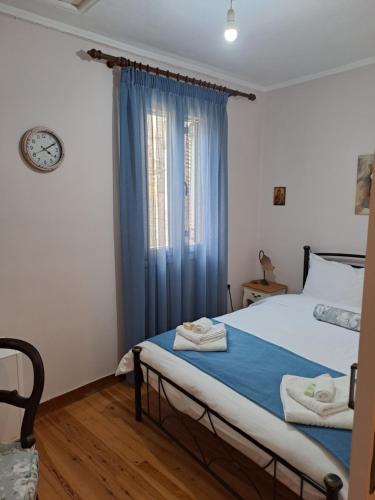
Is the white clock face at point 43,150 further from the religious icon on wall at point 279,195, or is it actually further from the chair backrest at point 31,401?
the religious icon on wall at point 279,195

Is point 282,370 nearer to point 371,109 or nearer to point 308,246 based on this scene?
point 308,246

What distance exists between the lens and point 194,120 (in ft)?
10.0

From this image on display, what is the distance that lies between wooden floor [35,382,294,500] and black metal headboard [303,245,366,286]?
6.74ft

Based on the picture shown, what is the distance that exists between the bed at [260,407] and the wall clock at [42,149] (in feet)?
4.52

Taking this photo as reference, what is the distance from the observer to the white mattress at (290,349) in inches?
54.7

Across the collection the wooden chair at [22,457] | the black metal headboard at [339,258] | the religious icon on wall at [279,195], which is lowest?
the wooden chair at [22,457]

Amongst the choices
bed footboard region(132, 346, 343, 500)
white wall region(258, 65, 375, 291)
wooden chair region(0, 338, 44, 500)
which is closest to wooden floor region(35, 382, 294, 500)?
bed footboard region(132, 346, 343, 500)

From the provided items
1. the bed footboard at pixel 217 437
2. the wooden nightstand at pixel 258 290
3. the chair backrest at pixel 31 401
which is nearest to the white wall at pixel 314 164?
the wooden nightstand at pixel 258 290

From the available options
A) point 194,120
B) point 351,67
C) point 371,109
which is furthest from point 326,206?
point 194,120

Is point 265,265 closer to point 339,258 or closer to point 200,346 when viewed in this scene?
point 339,258

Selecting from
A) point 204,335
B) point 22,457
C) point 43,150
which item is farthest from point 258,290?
point 22,457

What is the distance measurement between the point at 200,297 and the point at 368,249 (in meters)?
2.61

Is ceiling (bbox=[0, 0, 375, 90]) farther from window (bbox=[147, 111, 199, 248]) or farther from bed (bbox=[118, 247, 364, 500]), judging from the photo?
bed (bbox=[118, 247, 364, 500])

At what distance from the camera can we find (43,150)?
230cm
